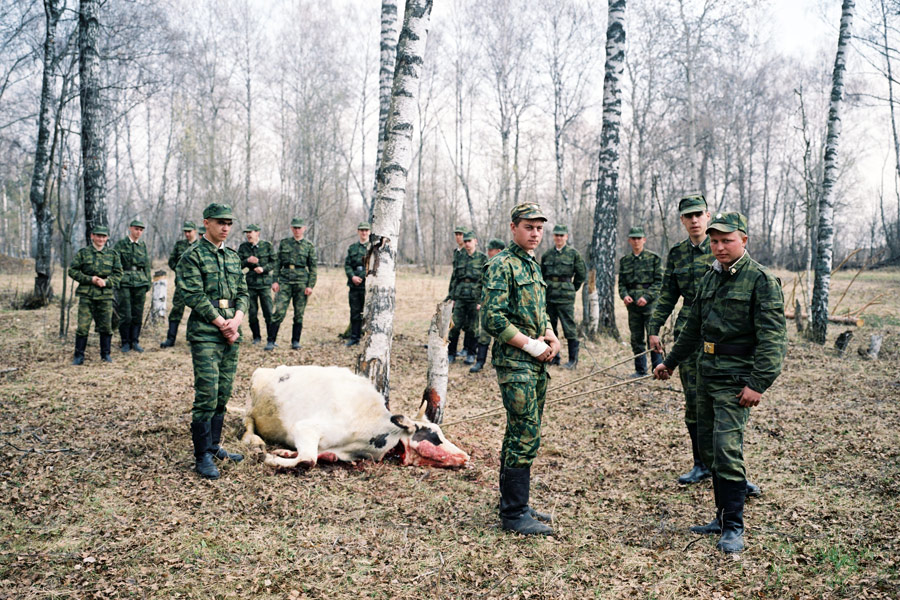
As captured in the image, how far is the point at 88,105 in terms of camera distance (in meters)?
9.82

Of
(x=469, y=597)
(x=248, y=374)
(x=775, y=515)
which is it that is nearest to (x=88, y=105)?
(x=248, y=374)

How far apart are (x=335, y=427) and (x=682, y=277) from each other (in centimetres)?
350

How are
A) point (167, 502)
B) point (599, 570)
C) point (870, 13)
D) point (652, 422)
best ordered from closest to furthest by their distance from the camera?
point (599, 570) → point (167, 502) → point (652, 422) → point (870, 13)

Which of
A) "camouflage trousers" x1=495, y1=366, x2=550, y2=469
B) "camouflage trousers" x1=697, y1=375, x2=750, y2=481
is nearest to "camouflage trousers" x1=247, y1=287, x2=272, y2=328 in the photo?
"camouflage trousers" x1=495, y1=366, x2=550, y2=469

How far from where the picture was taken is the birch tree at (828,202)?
414 inches

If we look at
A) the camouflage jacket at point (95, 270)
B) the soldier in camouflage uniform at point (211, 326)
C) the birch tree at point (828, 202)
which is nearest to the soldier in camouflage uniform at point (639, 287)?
the birch tree at point (828, 202)

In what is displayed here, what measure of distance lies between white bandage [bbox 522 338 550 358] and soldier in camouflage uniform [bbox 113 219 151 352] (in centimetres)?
794

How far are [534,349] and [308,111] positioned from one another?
26279mm

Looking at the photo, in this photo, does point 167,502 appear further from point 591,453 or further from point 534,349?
point 591,453

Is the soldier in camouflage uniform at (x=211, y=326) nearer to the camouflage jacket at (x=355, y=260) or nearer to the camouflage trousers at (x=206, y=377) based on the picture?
the camouflage trousers at (x=206, y=377)

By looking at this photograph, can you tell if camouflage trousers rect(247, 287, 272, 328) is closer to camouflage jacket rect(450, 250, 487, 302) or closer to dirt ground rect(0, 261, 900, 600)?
dirt ground rect(0, 261, 900, 600)

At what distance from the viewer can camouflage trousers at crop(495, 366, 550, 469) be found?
3551 millimetres

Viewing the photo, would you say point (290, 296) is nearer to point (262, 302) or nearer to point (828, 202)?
point (262, 302)

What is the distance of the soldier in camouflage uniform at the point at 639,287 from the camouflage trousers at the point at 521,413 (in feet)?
16.0
